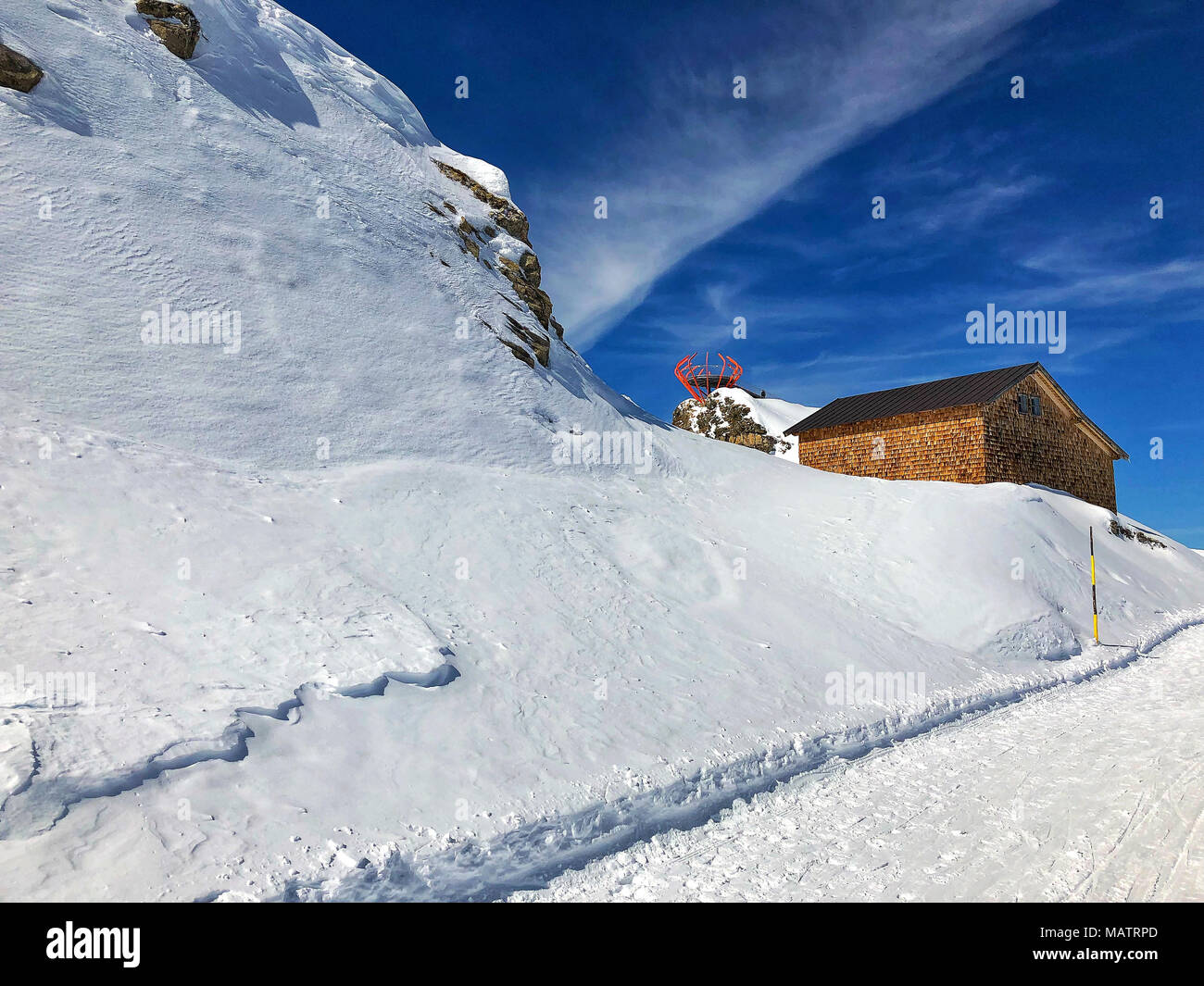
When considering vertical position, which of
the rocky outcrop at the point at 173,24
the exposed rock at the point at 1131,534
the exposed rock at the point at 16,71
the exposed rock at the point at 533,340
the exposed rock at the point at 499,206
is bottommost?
the exposed rock at the point at 1131,534

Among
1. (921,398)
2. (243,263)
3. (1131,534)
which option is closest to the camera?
(243,263)

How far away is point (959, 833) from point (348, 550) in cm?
724

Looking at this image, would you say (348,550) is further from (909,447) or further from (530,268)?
(909,447)

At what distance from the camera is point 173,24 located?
17.6 meters

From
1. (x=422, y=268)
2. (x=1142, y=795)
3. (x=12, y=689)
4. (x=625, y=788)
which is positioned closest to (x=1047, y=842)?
(x=1142, y=795)

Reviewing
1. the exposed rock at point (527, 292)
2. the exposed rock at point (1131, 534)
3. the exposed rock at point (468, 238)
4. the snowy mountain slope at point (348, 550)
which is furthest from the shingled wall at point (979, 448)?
the exposed rock at point (468, 238)

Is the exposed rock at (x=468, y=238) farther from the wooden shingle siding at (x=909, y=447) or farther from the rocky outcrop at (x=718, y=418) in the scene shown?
the rocky outcrop at (x=718, y=418)

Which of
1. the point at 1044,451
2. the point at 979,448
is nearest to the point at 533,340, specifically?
the point at 979,448

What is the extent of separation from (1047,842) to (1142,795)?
1.75m

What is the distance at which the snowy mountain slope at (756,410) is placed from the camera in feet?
230

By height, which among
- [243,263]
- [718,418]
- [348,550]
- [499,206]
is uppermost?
[499,206]

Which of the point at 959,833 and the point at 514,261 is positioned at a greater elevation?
the point at 514,261

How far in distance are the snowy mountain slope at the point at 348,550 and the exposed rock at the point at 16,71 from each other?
343mm
